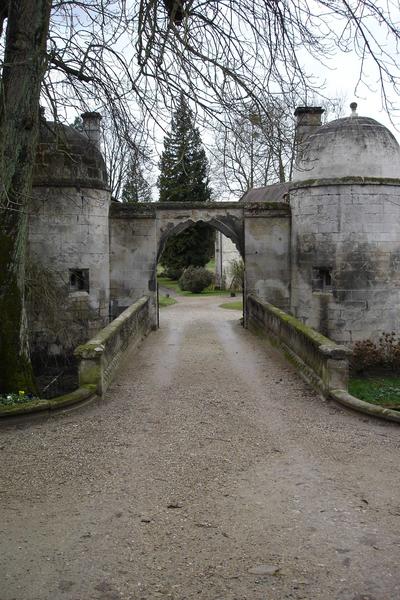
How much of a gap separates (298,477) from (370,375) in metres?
9.28

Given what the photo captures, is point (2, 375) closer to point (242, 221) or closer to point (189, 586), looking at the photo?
point (189, 586)

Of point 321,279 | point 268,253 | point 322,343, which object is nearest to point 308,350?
point 322,343

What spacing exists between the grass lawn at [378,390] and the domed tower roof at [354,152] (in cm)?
481

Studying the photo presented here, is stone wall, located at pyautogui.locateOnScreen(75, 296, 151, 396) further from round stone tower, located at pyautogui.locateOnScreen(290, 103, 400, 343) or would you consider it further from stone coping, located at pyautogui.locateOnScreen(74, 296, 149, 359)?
round stone tower, located at pyautogui.locateOnScreen(290, 103, 400, 343)

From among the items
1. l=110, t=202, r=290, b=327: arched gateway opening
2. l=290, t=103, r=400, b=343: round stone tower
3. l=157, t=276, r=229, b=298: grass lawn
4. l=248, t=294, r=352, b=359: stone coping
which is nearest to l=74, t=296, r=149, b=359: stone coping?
l=248, t=294, r=352, b=359: stone coping

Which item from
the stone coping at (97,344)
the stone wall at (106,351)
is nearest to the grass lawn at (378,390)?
the stone wall at (106,351)

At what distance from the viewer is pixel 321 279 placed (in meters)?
15.0

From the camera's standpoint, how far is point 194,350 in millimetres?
13320

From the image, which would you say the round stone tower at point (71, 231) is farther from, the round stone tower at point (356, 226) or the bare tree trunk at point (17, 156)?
the round stone tower at point (356, 226)

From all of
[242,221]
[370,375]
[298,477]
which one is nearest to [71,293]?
[242,221]

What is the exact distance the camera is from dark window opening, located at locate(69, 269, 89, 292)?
14578 mm

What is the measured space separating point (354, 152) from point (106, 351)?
856 cm

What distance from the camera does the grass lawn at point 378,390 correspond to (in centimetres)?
1178

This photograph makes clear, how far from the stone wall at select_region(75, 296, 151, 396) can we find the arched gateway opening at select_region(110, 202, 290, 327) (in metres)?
2.82
